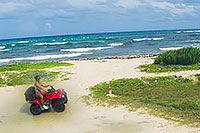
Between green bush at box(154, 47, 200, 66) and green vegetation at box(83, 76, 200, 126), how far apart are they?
14.7 feet

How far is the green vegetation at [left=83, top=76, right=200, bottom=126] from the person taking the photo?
7703mm

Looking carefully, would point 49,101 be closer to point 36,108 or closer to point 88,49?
point 36,108

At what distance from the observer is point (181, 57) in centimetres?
1675

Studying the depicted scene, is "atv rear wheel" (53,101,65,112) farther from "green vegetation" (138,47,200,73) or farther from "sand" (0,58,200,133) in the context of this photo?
"green vegetation" (138,47,200,73)

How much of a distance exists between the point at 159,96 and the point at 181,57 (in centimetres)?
818

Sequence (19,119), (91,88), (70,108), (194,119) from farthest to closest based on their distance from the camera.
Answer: (91,88)
(70,108)
(19,119)
(194,119)

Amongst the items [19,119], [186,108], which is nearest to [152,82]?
[186,108]

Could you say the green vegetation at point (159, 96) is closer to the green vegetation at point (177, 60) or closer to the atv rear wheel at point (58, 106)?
the atv rear wheel at point (58, 106)

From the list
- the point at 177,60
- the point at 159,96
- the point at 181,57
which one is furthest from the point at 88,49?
the point at 159,96

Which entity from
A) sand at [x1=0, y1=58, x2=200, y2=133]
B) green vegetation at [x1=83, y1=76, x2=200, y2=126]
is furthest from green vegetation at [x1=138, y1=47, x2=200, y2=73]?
sand at [x1=0, y1=58, x2=200, y2=133]

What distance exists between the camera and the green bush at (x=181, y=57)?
16.7m

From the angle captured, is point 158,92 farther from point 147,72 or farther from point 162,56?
point 162,56

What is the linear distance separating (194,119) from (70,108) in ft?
15.3

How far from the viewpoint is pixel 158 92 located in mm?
10164
